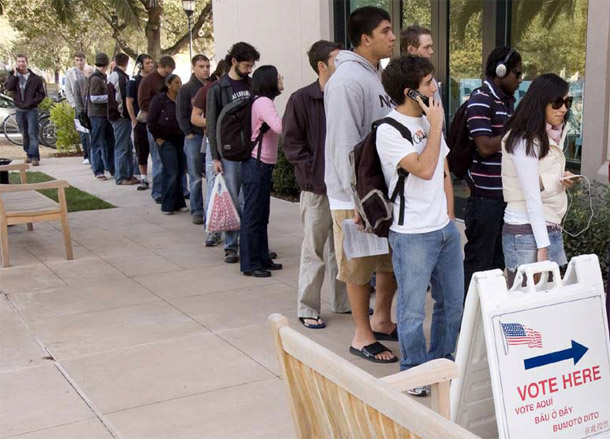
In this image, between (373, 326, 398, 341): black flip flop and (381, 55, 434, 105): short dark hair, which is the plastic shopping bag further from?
(381, 55, 434, 105): short dark hair

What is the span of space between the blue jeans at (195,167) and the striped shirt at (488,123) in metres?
5.18

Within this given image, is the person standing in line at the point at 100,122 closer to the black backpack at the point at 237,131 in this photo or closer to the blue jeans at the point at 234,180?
the blue jeans at the point at 234,180

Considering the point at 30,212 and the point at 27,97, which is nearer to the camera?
the point at 30,212

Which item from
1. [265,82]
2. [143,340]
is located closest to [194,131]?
[265,82]

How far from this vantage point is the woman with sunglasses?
411 cm

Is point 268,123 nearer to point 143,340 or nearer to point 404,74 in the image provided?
point 143,340

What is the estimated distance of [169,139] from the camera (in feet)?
33.7

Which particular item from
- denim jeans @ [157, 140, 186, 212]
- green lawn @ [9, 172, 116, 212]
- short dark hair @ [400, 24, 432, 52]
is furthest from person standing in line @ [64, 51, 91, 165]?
short dark hair @ [400, 24, 432, 52]

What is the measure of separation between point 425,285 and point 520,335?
0.99 meters

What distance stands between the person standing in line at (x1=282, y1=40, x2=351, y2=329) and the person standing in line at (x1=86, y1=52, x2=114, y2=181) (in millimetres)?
8332

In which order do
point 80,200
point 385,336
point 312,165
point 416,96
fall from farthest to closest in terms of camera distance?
point 80,200, point 312,165, point 385,336, point 416,96

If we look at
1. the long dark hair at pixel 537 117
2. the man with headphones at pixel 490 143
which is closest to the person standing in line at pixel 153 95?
the man with headphones at pixel 490 143

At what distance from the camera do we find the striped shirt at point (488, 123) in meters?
4.95

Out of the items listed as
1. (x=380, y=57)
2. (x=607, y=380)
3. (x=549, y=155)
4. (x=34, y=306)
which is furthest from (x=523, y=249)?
(x=34, y=306)
